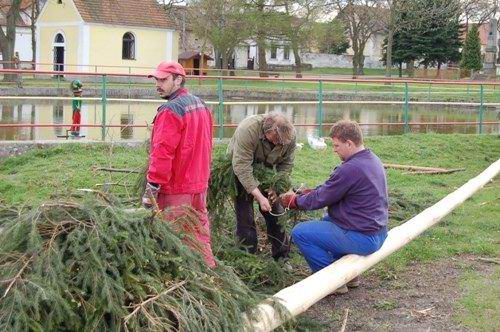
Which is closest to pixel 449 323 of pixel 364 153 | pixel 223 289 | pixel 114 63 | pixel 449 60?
pixel 364 153

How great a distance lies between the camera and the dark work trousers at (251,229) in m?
6.80

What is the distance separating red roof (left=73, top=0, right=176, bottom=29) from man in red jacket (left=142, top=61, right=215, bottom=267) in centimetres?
4308

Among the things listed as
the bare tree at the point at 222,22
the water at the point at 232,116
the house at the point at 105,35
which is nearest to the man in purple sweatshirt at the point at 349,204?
the water at the point at 232,116

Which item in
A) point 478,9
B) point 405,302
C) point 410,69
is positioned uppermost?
point 478,9

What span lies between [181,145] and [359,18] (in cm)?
5267

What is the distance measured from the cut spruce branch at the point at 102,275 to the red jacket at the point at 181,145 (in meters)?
0.79

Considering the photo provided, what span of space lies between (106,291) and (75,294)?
16cm

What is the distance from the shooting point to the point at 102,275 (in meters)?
3.88

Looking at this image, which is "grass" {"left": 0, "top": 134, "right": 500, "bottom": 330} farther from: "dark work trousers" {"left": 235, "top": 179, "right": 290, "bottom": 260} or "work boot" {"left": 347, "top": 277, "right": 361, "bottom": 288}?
"dark work trousers" {"left": 235, "top": 179, "right": 290, "bottom": 260}

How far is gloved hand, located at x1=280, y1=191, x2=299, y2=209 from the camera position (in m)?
6.27

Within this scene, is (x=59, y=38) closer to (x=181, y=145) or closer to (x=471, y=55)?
(x=471, y=55)

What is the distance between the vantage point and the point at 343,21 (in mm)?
57312

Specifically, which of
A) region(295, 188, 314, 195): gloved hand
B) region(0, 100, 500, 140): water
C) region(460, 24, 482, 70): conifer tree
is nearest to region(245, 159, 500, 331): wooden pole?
region(295, 188, 314, 195): gloved hand

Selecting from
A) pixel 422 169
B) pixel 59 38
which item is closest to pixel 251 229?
pixel 422 169
